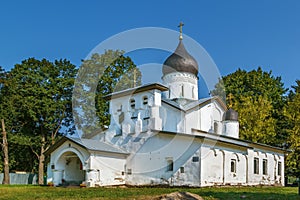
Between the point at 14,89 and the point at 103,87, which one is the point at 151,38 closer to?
the point at 103,87

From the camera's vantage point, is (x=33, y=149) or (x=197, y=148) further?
(x=33, y=149)

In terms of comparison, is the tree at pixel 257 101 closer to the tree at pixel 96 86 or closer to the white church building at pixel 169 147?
the white church building at pixel 169 147

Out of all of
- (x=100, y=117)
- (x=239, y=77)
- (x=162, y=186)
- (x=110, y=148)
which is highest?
(x=239, y=77)

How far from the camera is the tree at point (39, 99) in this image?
34938 millimetres

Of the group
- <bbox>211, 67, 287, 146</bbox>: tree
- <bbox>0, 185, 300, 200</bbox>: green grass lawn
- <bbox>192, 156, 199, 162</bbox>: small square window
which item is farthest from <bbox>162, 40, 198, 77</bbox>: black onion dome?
<bbox>0, 185, 300, 200</bbox>: green grass lawn

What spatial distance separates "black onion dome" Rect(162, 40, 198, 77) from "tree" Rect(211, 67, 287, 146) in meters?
5.76

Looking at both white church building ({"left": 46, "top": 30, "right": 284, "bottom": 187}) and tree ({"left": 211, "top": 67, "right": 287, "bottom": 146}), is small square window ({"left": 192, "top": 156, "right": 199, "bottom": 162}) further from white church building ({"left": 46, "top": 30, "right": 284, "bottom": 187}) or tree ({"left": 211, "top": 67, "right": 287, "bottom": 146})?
tree ({"left": 211, "top": 67, "right": 287, "bottom": 146})

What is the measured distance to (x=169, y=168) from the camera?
75.7 feet

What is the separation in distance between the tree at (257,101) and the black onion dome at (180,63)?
5.76m

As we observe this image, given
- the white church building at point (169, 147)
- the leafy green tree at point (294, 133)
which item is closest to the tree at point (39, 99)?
the white church building at point (169, 147)

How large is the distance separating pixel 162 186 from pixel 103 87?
16354 mm

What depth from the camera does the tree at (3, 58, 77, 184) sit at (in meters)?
34.9

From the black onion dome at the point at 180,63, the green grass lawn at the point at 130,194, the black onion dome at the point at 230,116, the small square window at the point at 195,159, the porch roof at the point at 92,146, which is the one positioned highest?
the black onion dome at the point at 180,63

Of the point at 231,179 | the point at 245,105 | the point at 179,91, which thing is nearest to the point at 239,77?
the point at 245,105
